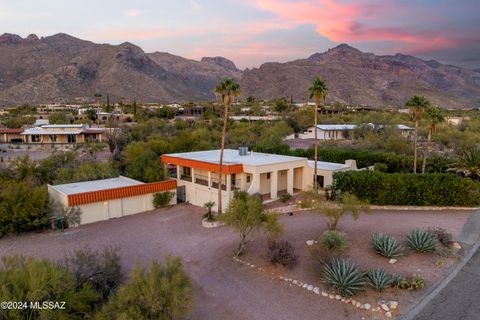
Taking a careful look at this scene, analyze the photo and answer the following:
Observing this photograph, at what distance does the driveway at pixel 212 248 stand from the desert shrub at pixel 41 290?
2608mm

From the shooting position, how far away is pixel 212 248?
17.0m

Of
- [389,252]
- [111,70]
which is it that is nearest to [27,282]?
[389,252]

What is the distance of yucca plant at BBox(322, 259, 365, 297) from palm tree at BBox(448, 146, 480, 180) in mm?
15786

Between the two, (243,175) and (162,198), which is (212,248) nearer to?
(243,175)

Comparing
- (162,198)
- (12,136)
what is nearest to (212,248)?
(162,198)

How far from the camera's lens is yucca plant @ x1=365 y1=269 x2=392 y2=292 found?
488 inches

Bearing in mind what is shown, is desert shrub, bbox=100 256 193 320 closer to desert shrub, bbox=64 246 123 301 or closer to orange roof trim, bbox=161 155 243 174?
desert shrub, bbox=64 246 123 301

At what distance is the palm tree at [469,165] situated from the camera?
23.8 metres

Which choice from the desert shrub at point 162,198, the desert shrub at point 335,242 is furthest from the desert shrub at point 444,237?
the desert shrub at point 162,198

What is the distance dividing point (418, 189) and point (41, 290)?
68.9 feet

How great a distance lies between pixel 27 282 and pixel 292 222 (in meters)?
13.8

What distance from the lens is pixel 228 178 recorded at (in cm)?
2330

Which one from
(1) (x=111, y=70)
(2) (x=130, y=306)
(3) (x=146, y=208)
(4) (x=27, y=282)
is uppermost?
(1) (x=111, y=70)

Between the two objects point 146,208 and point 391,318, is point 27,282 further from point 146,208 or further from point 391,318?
point 146,208
